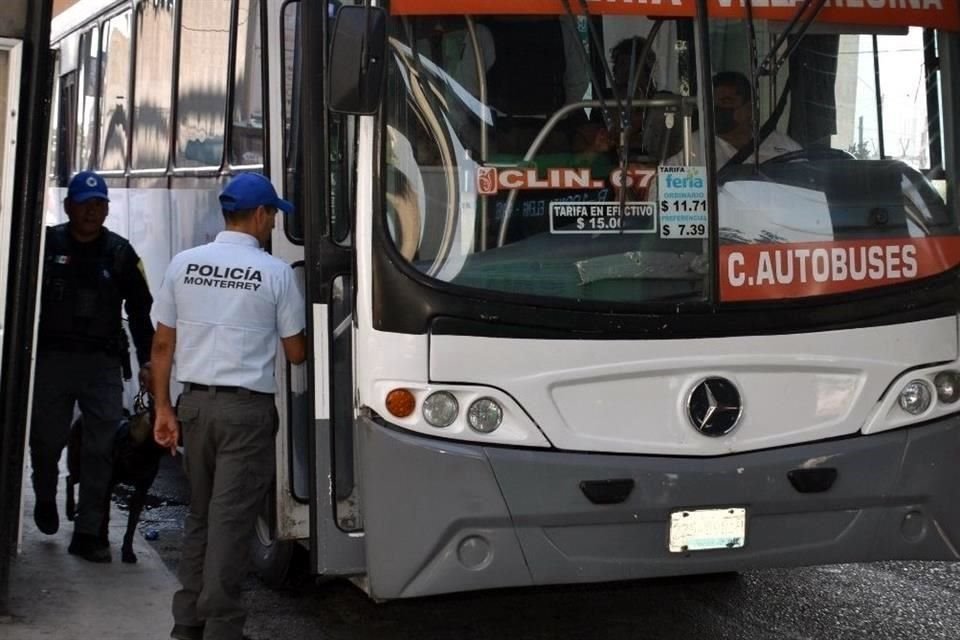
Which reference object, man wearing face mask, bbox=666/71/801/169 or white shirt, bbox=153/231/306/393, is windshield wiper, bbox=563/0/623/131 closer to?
man wearing face mask, bbox=666/71/801/169

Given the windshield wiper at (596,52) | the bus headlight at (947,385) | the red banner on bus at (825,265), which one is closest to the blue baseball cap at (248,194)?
the windshield wiper at (596,52)

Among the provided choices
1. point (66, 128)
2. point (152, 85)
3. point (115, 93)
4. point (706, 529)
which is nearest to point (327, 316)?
point (706, 529)

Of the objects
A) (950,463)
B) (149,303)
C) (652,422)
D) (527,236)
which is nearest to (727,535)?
(652,422)

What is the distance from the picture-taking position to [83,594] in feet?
22.7

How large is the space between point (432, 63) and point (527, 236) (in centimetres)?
69

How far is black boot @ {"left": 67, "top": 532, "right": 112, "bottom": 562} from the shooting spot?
24.6 ft

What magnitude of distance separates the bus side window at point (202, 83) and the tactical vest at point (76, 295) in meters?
0.76

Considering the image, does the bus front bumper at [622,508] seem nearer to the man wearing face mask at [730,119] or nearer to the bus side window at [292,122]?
the man wearing face mask at [730,119]

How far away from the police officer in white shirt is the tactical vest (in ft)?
4.97

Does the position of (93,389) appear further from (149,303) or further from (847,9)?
(847,9)

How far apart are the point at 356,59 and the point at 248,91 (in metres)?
1.98

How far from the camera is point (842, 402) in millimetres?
5543

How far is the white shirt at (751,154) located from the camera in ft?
18.0

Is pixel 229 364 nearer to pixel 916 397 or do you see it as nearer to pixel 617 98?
pixel 617 98
